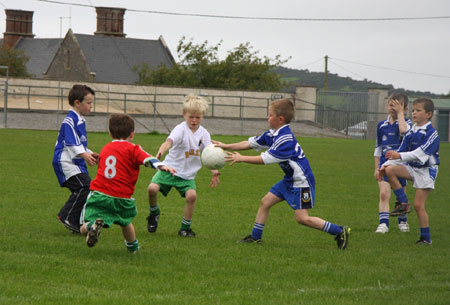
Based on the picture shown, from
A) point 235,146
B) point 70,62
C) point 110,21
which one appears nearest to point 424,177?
point 235,146

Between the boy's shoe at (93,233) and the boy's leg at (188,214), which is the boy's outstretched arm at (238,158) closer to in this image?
the boy's leg at (188,214)

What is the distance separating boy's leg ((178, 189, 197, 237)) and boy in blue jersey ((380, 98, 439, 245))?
2476 millimetres

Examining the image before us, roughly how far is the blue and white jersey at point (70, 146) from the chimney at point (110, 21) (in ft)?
224

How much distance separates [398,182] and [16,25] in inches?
3050

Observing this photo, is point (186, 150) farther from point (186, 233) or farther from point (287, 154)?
point (287, 154)

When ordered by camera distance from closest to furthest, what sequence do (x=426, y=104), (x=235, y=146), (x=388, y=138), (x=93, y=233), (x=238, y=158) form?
1. (x=93, y=233)
2. (x=238, y=158)
3. (x=235, y=146)
4. (x=426, y=104)
5. (x=388, y=138)

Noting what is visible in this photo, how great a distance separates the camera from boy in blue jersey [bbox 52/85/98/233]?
7.90 meters

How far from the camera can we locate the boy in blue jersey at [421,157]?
331 inches

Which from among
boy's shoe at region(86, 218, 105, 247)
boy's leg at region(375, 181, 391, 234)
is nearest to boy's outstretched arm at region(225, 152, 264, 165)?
boy's shoe at region(86, 218, 105, 247)

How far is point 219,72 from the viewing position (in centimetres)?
6178

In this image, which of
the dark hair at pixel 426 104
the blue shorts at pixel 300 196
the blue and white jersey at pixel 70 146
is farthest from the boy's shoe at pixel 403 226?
the blue and white jersey at pixel 70 146

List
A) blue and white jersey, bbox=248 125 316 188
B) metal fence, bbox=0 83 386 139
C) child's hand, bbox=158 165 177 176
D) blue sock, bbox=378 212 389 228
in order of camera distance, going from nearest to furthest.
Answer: child's hand, bbox=158 165 177 176 < blue and white jersey, bbox=248 125 316 188 < blue sock, bbox=378 212 389 228 < metal fence, bbox=0 83 386 139

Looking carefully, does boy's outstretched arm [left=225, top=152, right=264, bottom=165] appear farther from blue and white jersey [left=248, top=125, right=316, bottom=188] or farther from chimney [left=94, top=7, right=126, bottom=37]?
chimney [left=94, top=7, right=126, bottom=37]

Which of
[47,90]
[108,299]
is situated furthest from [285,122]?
[47,90]
